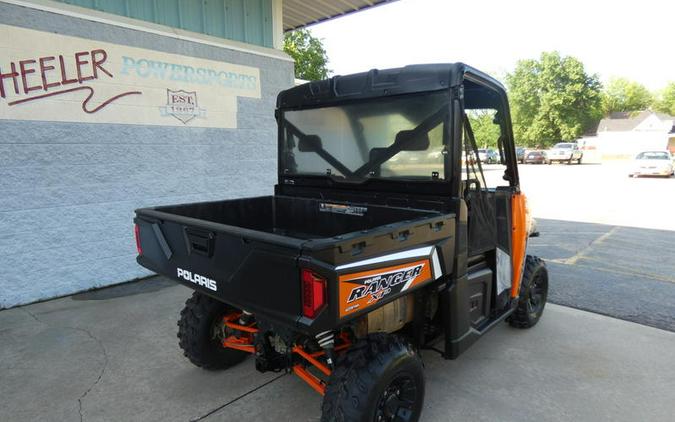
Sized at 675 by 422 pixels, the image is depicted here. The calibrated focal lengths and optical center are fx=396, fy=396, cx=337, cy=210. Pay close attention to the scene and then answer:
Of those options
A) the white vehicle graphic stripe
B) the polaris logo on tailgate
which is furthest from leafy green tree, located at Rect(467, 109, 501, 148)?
the polaris logo on tailgate

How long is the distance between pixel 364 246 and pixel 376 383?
2.41 ft

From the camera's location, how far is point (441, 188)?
2574 mm

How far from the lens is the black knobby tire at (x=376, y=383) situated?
202 centimetres

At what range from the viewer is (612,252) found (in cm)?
675

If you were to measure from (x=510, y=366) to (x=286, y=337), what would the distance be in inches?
79.7

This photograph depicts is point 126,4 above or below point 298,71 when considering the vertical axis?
below

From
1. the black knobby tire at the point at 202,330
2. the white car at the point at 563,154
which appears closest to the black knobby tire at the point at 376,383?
the black knobby tire at the point at 202,330

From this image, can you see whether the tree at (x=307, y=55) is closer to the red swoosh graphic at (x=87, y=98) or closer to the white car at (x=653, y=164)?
the red swoosh graphic at (x=87, y=98)

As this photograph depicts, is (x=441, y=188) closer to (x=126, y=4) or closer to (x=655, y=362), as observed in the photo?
(x=655, y=362)

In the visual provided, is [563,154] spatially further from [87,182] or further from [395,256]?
[395,256]

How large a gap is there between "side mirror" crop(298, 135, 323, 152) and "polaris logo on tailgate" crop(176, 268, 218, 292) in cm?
143

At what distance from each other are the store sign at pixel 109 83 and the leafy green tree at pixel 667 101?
10164 cm

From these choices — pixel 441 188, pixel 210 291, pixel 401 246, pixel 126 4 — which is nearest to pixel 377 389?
pixel 401 246

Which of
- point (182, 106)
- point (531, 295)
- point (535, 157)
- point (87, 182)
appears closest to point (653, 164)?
point (535, 157)
